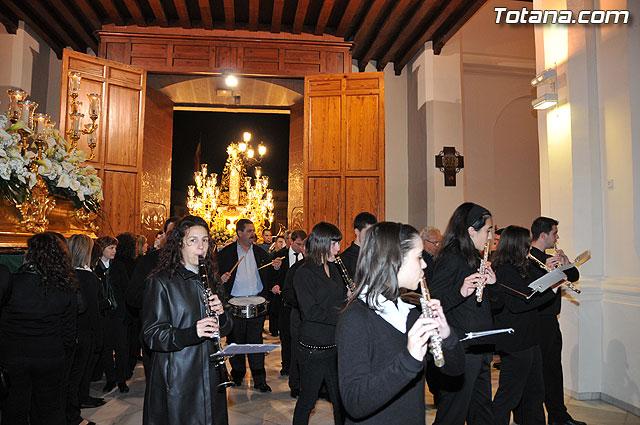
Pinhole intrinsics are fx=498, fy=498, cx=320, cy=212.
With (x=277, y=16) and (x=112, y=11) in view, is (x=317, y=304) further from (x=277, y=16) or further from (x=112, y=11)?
(x=112, y=11)

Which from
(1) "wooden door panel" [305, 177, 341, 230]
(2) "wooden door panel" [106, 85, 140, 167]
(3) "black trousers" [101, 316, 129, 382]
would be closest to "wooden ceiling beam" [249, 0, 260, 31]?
(2) "wooden door panel" [106, 85, 140, 167]

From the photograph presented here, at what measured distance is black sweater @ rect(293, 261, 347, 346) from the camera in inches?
145

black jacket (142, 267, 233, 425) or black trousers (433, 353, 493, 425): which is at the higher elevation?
black jacket (142, 267, 233, 425)

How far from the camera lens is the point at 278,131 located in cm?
1516

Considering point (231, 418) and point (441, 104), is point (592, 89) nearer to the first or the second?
point (441, 104)

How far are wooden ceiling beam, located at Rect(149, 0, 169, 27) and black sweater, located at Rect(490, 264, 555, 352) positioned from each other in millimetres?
7119

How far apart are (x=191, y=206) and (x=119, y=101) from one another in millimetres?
3457

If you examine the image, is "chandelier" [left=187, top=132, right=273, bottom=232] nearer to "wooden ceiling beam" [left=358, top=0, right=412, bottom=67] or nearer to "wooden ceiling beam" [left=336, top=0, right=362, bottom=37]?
"wooden ceiling beam" [left=358, top=0, right=412, bottom=67]

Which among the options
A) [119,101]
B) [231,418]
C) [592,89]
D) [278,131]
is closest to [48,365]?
[231,418]

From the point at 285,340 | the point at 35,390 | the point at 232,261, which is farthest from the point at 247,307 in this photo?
the point at 35,390

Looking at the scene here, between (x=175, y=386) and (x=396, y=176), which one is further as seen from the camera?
(x=396, y=176)

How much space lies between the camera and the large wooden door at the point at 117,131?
8586 millimetres

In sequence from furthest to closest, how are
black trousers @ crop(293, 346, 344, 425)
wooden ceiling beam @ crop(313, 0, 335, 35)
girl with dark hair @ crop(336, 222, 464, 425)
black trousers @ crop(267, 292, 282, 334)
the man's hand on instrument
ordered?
black trousers @ crop(267, 292, 282, 334)
wooden ceiling beam @ crop(313, 0, 335, 35)
black trousers @ crop(293, 346, 344, 425)
the man's hand on instrument
girl with dark hair @ crop(336, 222, 464, 425)

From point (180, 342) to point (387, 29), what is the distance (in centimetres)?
781
